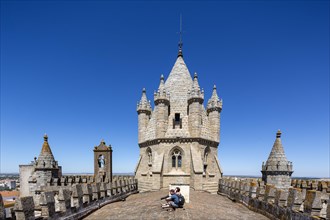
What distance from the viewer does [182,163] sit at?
23031mm

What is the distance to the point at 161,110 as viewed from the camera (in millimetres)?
24266

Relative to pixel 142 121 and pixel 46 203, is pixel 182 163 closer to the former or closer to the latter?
pixel 142 121

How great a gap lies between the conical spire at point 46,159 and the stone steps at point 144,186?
10370 millimetres

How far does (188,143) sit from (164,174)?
4.67 meters

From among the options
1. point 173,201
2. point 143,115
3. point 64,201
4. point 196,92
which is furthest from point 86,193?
point 196,92

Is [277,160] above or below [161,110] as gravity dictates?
below

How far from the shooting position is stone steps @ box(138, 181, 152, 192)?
23.5 metres

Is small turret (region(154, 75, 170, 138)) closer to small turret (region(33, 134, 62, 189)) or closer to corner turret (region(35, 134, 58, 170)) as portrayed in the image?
corner turret (region(35, 134, 58, 170))

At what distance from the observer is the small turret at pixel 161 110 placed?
2389cm

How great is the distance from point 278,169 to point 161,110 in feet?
45.3

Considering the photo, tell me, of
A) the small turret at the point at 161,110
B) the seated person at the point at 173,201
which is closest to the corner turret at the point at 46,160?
the small turret at the point at 161,110

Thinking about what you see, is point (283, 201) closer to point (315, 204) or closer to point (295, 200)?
point (295, 200)

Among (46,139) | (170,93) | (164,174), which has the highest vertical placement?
(170,93)

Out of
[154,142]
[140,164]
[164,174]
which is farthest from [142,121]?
[164,174]
